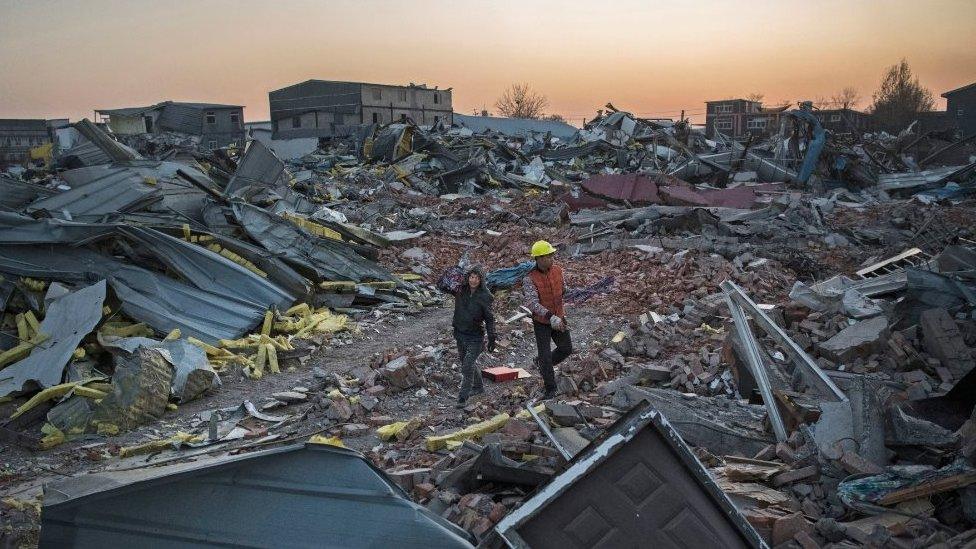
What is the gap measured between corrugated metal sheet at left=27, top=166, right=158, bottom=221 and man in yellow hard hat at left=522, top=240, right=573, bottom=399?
6.97 meters

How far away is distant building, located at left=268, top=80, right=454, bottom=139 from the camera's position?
4359 cm

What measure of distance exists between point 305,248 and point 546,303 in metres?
5.84

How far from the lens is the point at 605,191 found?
17.3 m

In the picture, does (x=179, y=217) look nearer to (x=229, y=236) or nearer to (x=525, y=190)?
(x=229, y=236)

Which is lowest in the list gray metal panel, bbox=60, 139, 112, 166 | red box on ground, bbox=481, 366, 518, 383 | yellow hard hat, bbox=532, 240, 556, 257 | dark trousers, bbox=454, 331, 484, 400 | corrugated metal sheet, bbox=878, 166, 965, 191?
red box on ground, bbox=481, 366, 518, 383

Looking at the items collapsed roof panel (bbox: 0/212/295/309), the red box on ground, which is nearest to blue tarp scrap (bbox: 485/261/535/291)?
collapsed roof panel (bbox: 0/212/295/309)

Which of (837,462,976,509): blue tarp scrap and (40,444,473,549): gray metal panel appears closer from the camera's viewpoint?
(40,444,473,549): gray metal panel

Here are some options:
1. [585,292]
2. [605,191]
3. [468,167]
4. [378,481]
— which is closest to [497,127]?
[468,167]

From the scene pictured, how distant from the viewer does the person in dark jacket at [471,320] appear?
675 centimetres

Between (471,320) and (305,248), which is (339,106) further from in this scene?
(471,320)

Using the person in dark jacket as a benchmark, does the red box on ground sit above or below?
below

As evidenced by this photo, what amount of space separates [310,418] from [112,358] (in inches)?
110

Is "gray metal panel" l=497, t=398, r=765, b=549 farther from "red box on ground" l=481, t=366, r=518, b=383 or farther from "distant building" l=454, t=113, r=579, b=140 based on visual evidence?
"distant building" l=454, t=113, r=579, b=140

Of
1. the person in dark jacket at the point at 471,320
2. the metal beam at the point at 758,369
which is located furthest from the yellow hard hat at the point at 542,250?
the metal beam at the point at 758,369
